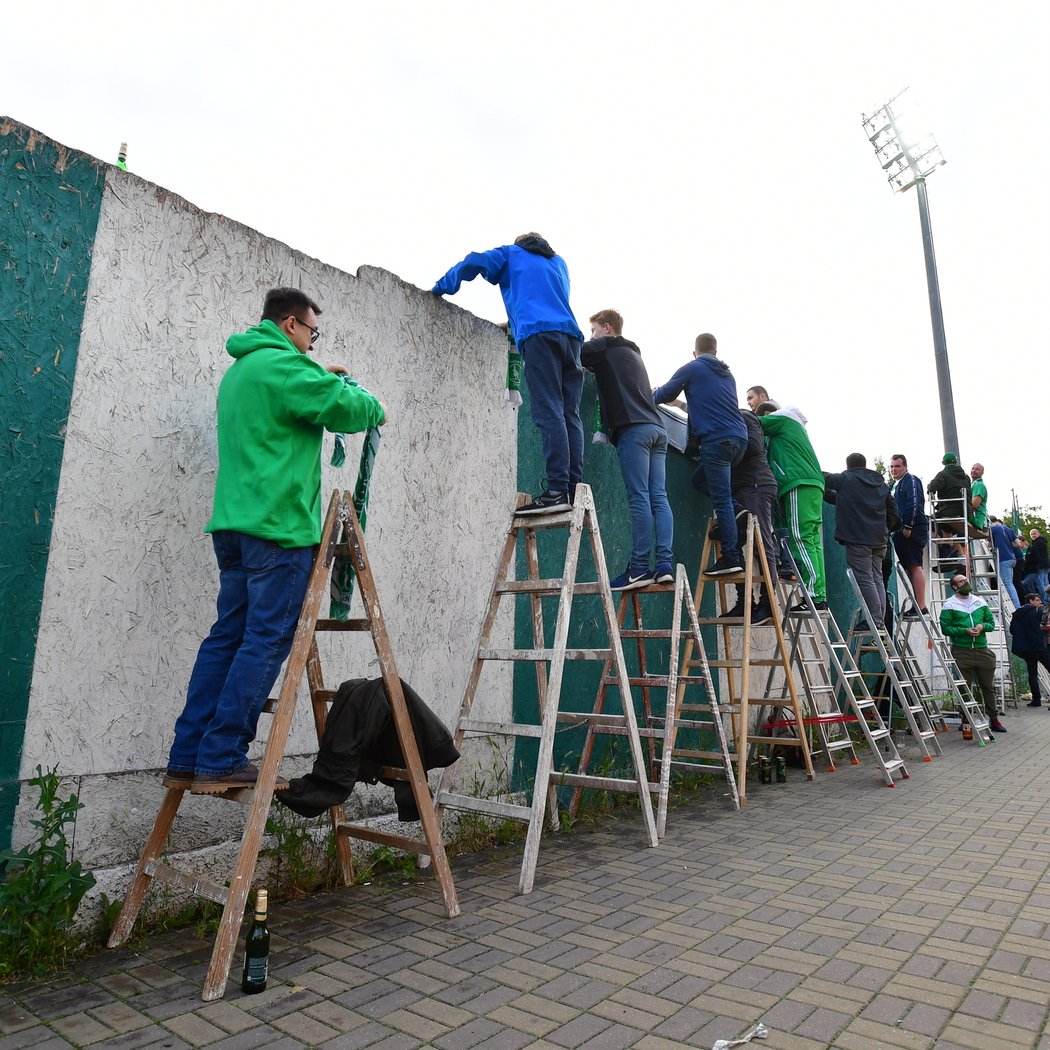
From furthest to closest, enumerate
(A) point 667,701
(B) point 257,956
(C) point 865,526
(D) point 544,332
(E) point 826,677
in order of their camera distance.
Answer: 1. (C) point 865,526
2. (E) point 826,677
3. (A) point 667,701
4. (D) point 544,332
5. (B) point 257,956

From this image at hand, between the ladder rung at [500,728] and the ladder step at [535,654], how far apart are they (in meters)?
0.34

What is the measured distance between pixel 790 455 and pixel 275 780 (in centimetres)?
594

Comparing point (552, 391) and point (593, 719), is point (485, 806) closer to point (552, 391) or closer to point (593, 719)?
point (593, 719)

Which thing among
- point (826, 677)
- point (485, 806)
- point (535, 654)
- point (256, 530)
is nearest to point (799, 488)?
point (826, 677)

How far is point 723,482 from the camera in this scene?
6398 mm

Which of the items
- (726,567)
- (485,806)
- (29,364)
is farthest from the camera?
(726,567)

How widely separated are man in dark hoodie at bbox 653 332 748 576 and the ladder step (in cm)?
228

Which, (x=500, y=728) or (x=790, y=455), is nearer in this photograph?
(x=500, y=728)

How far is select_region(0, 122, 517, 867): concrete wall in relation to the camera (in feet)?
10.3

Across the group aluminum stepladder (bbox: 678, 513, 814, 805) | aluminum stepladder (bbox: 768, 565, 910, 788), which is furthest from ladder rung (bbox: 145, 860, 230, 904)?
aluminum stepladder (bbox: 768, 565, 910, 788)

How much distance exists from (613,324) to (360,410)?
119 inches

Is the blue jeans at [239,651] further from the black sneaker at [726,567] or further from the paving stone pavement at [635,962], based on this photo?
the black sneaker at [726,567]

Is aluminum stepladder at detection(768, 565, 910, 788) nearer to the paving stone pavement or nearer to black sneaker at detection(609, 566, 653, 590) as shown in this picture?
the paving stone pavement

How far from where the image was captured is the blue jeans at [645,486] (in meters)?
5.30
